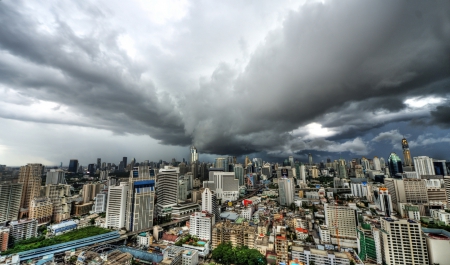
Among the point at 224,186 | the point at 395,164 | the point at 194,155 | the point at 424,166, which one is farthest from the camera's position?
the point at 194,155

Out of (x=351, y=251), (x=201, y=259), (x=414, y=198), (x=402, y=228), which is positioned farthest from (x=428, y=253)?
(x=414, y=198)

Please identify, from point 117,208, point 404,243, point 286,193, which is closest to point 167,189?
point 117,208

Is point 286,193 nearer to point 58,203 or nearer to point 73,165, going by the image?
point 58,203

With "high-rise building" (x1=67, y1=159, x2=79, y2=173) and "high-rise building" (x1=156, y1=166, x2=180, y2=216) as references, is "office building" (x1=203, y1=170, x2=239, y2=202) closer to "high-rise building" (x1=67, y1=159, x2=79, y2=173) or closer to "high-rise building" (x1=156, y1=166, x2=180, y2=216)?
"high-rise building" (x1=156, y1=166, x2=180, y2=216)

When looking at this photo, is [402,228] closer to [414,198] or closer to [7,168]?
[414,198]

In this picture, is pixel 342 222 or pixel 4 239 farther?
pixel 342 222

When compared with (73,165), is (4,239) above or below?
below

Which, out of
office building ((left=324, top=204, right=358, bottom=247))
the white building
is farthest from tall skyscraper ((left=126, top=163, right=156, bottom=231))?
office building ((left=324, top=204, right=358, bottom=247))
